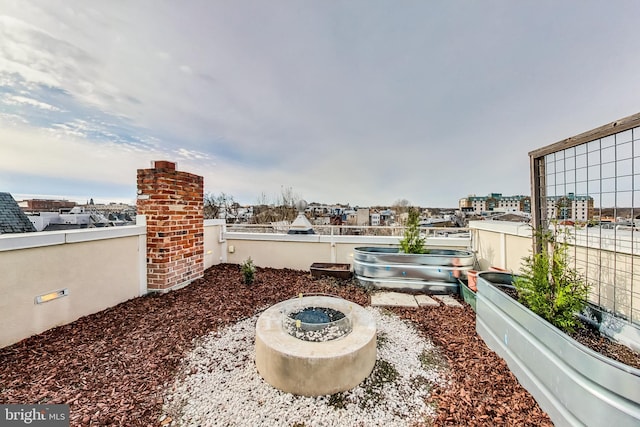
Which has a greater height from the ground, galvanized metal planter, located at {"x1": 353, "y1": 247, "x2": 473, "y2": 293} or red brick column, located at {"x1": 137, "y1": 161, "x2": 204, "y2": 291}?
red brick column, located at {"x1": 137, "y1": 161, "x2": 204, "y2": 291}

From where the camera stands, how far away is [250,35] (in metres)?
4.79

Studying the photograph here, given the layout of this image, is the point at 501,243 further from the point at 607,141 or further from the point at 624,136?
the point at 624,136

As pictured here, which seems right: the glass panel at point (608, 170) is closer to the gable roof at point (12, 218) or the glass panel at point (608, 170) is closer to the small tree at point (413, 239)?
the small tree at point (413, 239)

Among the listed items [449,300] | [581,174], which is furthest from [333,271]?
[581,174]

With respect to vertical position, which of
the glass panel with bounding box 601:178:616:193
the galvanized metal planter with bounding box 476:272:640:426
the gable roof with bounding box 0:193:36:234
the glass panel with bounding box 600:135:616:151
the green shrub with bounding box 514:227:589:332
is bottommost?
the galvanized metal planter with bounding box 476:272:640:426

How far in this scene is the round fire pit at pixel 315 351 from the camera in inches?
69.3

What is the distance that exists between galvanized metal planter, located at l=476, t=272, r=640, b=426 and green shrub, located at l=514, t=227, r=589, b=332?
19cm

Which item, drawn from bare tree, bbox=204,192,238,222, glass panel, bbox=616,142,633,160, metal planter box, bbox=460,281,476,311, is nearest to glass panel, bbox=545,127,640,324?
glass panel, bbox=616,142,633,160

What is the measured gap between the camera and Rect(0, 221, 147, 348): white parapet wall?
2242mm

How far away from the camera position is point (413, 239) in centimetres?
455

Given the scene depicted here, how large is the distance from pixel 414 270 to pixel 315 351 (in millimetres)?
2774

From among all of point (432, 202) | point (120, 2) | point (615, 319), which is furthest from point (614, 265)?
point (432, 202)

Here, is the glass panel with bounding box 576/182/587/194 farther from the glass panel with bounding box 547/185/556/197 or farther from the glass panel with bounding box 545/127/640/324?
the glass panel with bounding box 547/185/556/197

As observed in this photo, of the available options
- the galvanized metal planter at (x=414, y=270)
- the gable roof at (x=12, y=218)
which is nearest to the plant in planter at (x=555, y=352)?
the galvanized metal planter at (x=414, y=270)
